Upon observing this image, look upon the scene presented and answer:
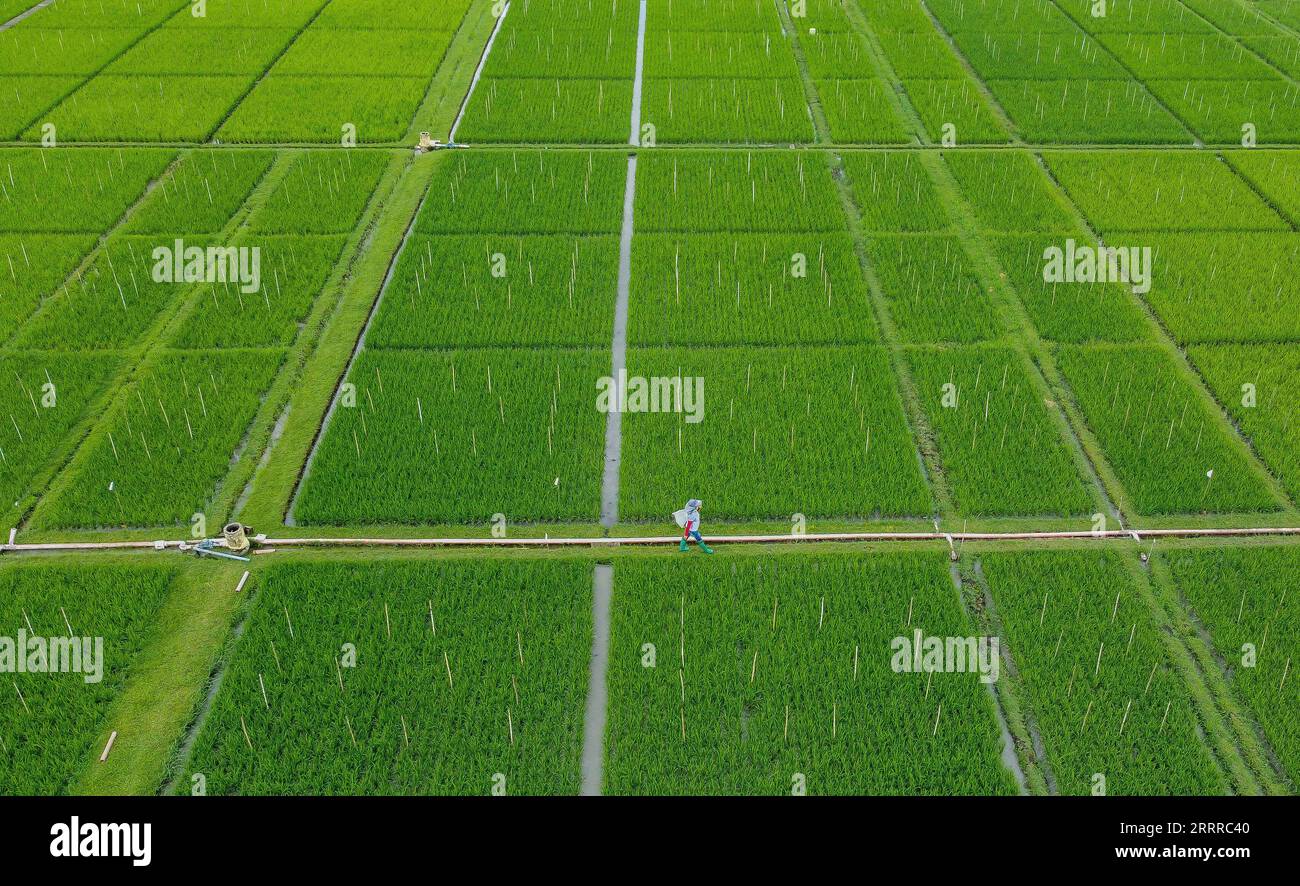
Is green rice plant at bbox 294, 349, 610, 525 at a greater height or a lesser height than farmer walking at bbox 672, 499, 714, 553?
greater

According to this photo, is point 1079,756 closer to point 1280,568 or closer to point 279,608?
point 1280,568

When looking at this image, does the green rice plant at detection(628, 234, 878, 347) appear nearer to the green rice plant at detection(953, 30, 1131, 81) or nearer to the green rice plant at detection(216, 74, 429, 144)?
the green rice plant at detection(216, 74, 429, 144)

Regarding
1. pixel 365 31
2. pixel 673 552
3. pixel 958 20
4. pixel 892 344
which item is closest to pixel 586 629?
pixel 673 552

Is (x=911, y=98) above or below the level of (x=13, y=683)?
above

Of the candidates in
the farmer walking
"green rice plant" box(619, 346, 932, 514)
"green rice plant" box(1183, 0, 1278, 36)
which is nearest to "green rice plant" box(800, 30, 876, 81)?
"green rice plant" box(1183, 0, 1278, 36)

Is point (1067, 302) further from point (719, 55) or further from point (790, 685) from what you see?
point (719, 55)

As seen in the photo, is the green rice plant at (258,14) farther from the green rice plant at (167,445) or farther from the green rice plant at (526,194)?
the green rice plant at (167,445)
